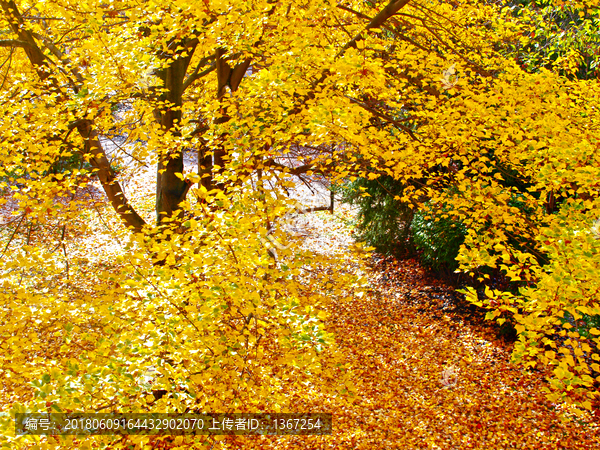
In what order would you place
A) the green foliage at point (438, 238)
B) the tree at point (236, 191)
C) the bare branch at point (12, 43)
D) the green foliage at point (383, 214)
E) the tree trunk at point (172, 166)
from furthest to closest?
the green foliage at point (383, 214), the green foliage at point (438, 238), the tree trunk at point (172, 166), the bare branch at point (12, 43), the tree at point (236, 191)

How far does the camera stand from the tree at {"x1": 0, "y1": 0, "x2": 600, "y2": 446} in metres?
2.56

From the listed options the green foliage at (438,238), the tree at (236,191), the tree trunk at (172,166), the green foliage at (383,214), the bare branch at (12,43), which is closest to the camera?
the tree at (236,191)

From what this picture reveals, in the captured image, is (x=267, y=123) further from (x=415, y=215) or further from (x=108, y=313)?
(x=415, y=215)

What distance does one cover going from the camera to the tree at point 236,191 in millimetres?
2562

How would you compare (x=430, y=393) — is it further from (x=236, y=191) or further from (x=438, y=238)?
(x=236, y=191)

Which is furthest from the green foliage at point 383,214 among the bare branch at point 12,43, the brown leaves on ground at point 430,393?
the bare branch at point 12,43

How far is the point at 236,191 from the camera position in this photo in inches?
135

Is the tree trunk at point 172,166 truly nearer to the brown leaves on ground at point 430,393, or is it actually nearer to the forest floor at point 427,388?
the forest floor at point 427,388

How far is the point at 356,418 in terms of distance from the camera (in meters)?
5.43

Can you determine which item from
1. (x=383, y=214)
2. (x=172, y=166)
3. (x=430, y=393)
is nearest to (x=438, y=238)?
(x=383, y=214)

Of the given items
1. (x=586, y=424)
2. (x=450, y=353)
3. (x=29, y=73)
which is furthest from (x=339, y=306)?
(x=29, y=73)

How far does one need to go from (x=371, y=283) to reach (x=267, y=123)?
602cm

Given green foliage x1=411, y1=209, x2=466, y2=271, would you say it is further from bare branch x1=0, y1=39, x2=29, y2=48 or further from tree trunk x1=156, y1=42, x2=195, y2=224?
bare branch x1=0, y1=39, x2=29, y2=48

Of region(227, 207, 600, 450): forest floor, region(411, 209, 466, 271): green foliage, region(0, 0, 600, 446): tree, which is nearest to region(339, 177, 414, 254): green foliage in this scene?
region(411, 209, 466, 271): green foliage
